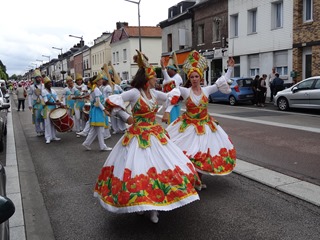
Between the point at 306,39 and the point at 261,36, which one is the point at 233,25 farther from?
the point at 306,39

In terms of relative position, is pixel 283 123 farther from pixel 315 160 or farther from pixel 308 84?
pixel 315 160

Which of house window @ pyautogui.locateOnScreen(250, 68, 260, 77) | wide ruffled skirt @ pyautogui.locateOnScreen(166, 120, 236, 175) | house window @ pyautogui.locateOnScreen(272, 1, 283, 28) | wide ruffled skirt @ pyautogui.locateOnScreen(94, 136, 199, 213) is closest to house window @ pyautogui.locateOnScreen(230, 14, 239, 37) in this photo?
house window @ pyautogui.locateOnScreen(250, 68, 260, 77)

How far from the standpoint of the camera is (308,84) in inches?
615

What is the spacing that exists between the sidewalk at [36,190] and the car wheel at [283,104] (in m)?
10.5

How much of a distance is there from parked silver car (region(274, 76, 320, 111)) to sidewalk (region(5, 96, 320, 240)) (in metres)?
9.41

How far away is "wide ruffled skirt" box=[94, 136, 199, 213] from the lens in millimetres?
3777

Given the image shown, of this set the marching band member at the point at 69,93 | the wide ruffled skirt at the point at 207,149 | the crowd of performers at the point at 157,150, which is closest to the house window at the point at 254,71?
the marching band member at the point at 69,93

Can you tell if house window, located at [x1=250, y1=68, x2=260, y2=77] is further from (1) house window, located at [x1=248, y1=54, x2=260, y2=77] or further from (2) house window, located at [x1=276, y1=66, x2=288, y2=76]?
(2) house window, located at [x1=276, y1=66, x2=288, y2=76]

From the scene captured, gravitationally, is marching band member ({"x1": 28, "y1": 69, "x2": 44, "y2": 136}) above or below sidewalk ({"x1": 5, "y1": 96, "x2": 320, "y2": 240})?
above

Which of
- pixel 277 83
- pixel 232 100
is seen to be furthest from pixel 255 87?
pixel 232 100

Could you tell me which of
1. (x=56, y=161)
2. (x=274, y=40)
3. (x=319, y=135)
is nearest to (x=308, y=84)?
(x=319, y=135)

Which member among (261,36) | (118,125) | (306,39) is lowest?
(118,125)

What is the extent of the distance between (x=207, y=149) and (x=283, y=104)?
42.1 ft

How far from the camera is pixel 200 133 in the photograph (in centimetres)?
525
